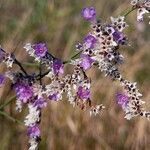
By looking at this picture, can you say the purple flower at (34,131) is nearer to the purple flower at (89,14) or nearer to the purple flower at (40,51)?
the purple flower at (40,51)

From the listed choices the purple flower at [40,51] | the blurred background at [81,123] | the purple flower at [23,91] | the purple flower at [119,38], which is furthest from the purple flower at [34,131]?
the blurred background at [81,123]

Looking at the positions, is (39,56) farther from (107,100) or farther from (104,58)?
(107,100)

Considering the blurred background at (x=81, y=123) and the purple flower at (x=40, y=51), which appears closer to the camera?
the purple flower at (x=40, y=51)

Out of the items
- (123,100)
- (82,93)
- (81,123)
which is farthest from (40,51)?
(81,123)

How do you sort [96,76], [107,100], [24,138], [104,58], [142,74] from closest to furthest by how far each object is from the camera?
[104,58] → [24,138] → [107,100] → [96,76] → [142,74]

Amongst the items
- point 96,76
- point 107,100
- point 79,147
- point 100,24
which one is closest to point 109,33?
point 100,24

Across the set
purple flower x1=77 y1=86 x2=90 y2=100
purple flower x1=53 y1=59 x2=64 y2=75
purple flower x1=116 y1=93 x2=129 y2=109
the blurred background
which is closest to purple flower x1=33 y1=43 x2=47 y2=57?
purple flower x1=53 y1=59 x2=64 y2=75
